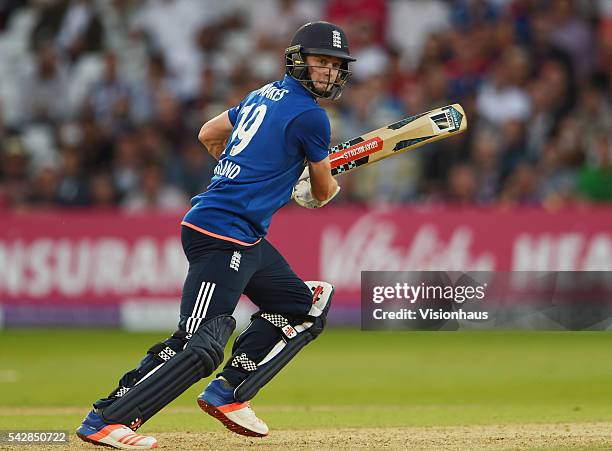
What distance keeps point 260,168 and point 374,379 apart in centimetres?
414

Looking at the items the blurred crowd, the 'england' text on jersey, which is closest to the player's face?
the 'england' text on jersey

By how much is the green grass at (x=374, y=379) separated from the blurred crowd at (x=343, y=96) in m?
1.74

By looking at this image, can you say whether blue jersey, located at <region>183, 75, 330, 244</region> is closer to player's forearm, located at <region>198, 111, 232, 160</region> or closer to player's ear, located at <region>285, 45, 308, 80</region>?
player's ear, located at <region>285, 45, 308, 80</region>

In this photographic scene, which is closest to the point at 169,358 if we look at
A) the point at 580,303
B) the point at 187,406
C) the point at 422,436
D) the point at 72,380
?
the point at 422,436

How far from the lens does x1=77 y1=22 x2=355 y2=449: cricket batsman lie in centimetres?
569

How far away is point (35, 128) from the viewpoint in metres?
15.3

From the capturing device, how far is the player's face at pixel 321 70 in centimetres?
599

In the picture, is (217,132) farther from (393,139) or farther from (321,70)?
(393,139)

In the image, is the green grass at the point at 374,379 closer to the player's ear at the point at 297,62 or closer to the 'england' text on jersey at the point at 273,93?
the 'england' text on jersey at the point at 273,93

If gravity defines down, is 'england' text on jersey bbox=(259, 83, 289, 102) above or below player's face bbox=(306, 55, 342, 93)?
below

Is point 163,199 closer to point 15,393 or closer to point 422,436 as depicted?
point 15,393

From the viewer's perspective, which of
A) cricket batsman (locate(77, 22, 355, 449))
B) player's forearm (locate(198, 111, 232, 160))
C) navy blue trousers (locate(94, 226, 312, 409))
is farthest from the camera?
player's forearm (locate(198, 111, 232, 160))

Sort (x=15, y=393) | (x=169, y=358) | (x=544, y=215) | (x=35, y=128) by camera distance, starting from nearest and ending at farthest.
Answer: (x=169, y=358), (x=15, y=393), (x=544, y=215), (x=35, y=128)

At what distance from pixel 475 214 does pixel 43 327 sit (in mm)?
4871
